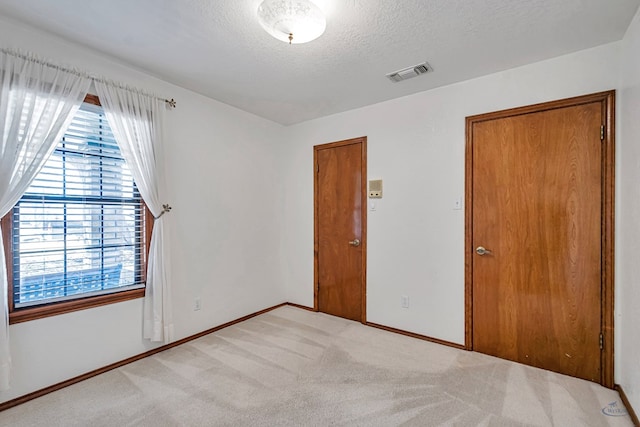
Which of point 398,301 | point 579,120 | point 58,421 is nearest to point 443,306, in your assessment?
point 398,301

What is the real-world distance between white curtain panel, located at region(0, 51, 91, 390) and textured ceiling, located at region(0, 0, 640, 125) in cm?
32

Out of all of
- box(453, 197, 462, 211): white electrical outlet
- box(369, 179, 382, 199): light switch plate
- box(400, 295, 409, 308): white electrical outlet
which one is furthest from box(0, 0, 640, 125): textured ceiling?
box(400, 295, 409, 308): white electrical outlet

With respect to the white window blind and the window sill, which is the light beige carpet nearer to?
the window sill

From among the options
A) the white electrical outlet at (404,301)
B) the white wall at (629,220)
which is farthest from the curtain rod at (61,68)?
the white wall at (629,220)

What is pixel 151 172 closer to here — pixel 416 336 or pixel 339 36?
pixel 339 36

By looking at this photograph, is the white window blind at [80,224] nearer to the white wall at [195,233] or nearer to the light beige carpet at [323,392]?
the white wall at [195,233]

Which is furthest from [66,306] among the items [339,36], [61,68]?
[339,36]

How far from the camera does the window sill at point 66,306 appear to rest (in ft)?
6.21

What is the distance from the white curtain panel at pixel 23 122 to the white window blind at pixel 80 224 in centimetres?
14

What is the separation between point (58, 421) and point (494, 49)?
3881mm

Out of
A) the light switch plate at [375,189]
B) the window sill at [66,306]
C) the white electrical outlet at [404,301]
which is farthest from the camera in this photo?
the light switch plate at [375,189]

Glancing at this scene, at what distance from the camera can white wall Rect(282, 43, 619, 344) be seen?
2.33 m

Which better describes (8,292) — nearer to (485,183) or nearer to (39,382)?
(39,382)

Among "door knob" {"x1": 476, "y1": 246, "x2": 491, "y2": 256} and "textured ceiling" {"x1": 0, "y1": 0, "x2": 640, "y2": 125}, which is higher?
"textured ceiling" {"x1": 0, "y1": 0, "x2": 640, "y2": 125}
